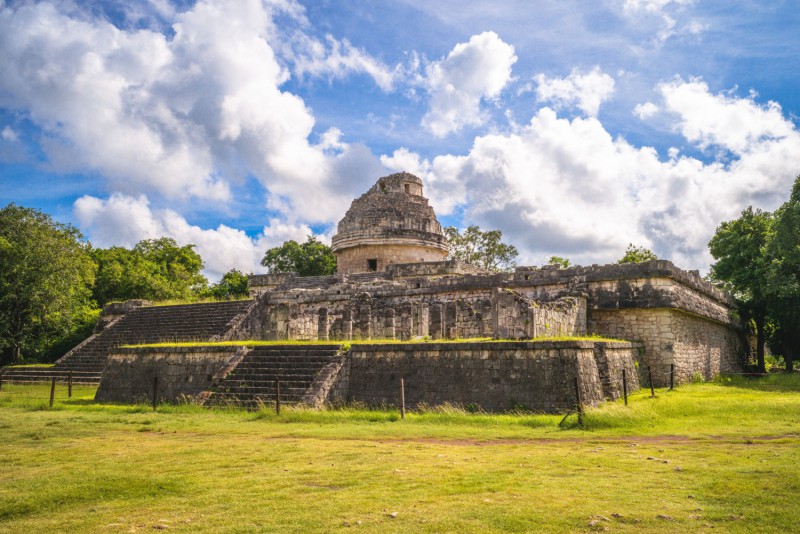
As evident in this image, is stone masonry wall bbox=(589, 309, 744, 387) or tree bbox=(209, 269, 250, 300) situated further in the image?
tree bbox=(209, 269, 250, 300)

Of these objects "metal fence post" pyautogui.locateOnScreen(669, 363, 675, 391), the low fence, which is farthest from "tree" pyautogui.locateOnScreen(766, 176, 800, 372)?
the low fence

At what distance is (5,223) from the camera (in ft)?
89.5

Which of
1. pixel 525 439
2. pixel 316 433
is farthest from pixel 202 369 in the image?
pixel 525 439

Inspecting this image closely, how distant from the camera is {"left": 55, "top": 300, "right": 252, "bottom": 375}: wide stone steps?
23812 mm

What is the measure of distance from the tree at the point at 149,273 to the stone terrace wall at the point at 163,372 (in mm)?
16779

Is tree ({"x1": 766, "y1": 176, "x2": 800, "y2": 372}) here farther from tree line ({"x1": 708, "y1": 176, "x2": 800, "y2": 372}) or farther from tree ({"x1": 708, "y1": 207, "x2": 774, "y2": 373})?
tree ({"x1": 708, "y1": 207, "x2": 774, "y2": 373})

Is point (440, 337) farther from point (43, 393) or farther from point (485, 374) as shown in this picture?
point (43, 393)

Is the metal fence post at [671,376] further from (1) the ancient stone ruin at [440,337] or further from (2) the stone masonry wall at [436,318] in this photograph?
(2) the stone masonry wall at [436,318]

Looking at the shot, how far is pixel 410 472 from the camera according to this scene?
766cm

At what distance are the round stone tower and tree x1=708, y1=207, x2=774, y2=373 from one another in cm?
1211

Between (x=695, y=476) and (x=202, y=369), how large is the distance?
12.8 m

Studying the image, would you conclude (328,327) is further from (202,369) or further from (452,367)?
(452,367)

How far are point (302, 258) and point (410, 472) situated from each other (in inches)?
1392

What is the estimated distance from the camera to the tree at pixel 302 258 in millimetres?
41562
